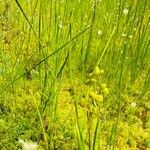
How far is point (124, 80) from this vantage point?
10.3 ft

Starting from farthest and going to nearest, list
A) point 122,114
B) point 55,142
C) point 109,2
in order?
point 109,2
point 122,114
point 55,142

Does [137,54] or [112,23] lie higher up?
[112,23]

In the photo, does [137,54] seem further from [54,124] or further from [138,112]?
[54,124]

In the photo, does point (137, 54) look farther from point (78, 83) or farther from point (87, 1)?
point (87, 1)

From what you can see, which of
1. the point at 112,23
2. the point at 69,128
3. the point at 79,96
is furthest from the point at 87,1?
the point at 69,128

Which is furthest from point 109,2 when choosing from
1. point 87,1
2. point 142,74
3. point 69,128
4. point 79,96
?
point 69,128

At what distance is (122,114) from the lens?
9.22ft

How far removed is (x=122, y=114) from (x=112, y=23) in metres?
0.91

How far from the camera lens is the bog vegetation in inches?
92.7

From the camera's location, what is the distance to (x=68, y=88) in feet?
9.75

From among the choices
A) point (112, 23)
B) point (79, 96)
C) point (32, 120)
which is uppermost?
point (112, 23)

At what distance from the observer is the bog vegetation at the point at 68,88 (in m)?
2.35

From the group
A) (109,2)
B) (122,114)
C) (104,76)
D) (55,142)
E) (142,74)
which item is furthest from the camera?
(109,2)

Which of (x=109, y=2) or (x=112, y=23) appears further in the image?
(x=109, y=2)
